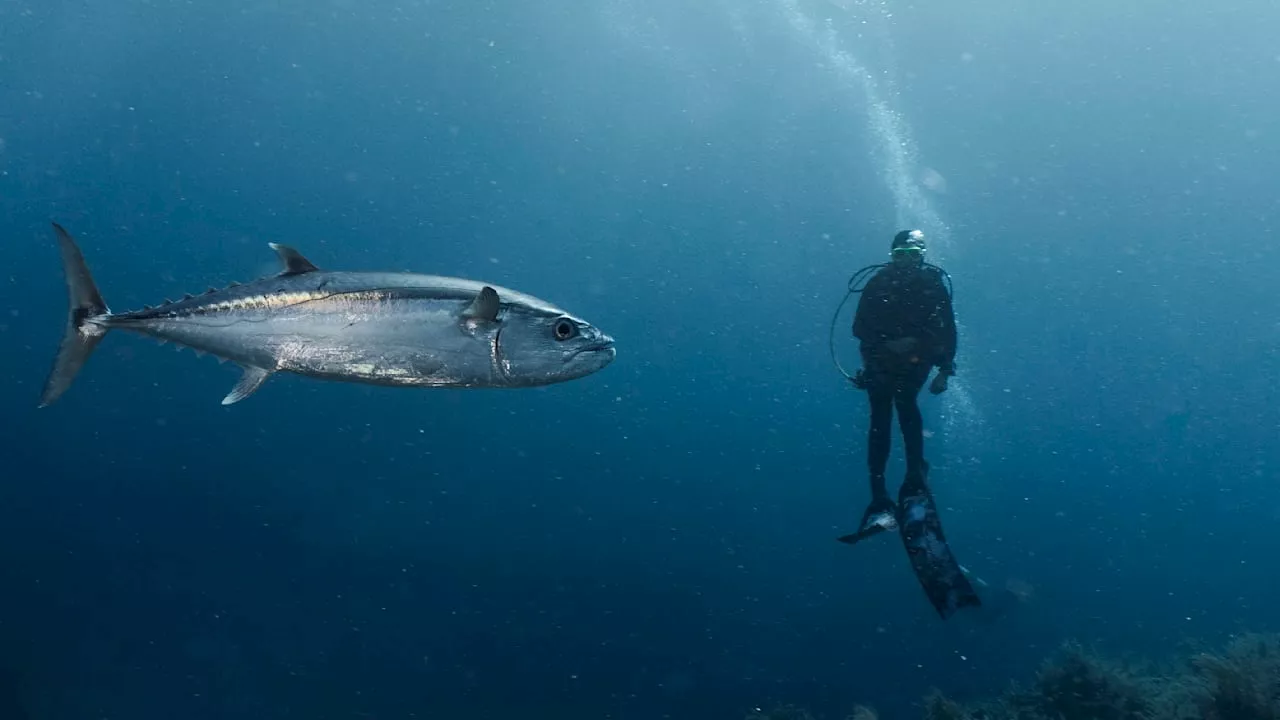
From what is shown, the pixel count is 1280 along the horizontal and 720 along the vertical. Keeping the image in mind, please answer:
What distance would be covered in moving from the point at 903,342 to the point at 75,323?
6914 millimetres

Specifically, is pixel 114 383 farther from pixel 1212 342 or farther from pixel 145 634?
pixel 1212 342

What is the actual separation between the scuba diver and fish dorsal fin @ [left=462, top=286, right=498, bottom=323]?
596 cm

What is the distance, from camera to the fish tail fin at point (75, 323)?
9.96 feet

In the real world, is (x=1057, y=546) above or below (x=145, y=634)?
above

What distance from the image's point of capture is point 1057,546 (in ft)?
172

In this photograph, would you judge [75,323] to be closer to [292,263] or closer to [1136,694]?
[292,263]

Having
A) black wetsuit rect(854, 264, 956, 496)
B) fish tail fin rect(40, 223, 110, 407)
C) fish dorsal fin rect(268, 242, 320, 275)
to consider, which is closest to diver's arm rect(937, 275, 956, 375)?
black wetsuit rect(854, 264, 956, 496)

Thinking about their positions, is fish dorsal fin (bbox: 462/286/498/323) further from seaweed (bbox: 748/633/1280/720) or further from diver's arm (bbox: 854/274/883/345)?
seaweed (bbox: 748/633/1280/720)

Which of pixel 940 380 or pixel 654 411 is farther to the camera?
pixel 654 411

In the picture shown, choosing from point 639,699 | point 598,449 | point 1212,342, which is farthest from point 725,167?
point 639,699

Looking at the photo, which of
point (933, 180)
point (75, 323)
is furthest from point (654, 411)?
point (75, 323)

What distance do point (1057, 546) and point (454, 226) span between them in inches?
2703

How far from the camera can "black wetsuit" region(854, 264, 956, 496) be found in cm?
746

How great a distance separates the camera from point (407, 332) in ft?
7.37
